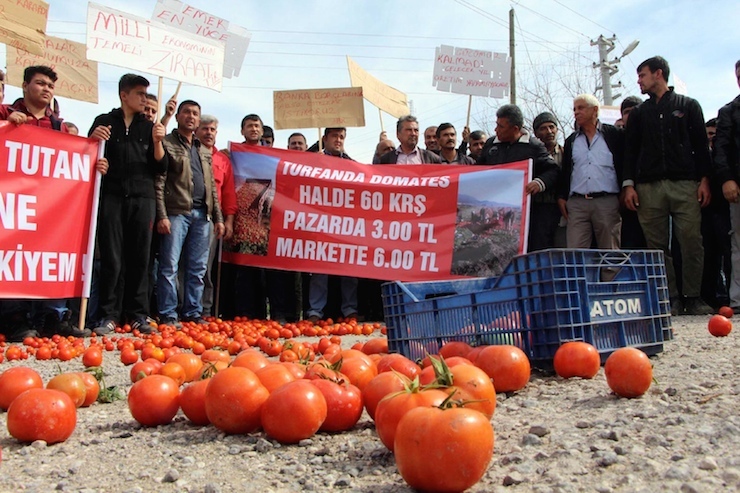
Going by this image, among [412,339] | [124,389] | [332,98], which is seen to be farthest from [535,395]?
[332,98]

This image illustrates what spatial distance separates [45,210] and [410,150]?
442 cm

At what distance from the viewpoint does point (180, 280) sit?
8266 millimetres

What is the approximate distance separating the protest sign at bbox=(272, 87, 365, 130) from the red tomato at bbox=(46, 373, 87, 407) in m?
6.72

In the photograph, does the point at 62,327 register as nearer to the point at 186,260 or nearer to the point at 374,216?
the point at 186,260

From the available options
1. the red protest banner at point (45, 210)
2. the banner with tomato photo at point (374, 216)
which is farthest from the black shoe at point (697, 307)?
the red protest banner at point (45, 210)

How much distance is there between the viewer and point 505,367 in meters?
2.98

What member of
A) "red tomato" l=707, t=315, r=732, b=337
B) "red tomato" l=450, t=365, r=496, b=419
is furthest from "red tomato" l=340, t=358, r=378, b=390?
"red tomato" l=707, t=315, r=732, b=337

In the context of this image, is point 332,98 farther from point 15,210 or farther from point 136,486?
point 136,486

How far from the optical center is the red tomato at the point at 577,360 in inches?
127

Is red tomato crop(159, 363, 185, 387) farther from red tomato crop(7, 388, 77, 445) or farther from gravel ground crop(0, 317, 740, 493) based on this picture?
red tomato crop(7, 388, 77, 445)

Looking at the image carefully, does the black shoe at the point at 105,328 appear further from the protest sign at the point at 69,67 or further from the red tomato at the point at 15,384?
the protest sign at the point at 69,67

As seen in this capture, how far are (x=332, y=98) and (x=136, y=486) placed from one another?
26.3 feet

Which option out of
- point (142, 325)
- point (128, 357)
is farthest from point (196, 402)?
point (142, 325)

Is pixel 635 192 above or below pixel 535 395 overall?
above
